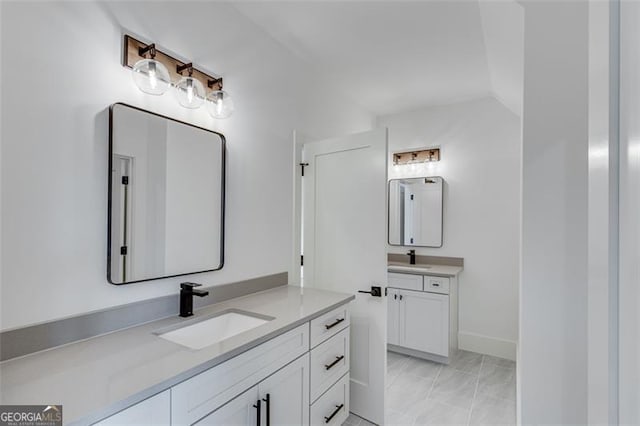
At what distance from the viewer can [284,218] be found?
7.46ft

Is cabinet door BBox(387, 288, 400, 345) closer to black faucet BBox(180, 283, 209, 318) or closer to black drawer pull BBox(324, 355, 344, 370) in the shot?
black drawer pull BBox(324, 355, 344, 370)

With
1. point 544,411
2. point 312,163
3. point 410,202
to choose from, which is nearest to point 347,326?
point 544,411

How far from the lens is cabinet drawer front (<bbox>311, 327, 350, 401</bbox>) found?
1.63 metres

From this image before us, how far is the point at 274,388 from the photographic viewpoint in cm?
134

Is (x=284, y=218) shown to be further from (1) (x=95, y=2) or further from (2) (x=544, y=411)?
(2) (x=544, y=411)

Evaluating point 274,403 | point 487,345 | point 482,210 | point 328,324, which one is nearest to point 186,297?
point 274,403

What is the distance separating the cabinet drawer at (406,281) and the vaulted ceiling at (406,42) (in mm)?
1777

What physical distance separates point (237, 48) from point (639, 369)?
2.16 m

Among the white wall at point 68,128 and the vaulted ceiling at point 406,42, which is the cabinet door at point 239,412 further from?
the vaulted ceiling at point 406,42

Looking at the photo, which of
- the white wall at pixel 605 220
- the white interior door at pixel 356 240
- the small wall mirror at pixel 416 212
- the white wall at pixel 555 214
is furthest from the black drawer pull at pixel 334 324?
the small wall mirror at pixel 416 212

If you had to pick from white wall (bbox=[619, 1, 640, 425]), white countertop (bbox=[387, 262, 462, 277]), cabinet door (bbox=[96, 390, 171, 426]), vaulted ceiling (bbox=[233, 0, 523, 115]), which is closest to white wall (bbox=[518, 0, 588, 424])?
vaulted ceiling (bbox=[233, 0, 523, 115])

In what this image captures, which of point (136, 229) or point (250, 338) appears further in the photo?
point (136, 229)

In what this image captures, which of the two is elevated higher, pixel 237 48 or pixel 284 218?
pixel 237 48

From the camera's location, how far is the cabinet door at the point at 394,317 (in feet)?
10.2
